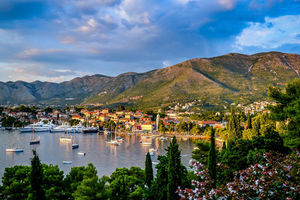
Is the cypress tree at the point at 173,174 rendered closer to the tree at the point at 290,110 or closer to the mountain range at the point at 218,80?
the tree at the point at 290,110

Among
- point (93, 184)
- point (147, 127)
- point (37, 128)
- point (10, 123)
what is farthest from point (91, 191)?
point (10, 123)

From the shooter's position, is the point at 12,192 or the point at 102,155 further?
the point at 102,155

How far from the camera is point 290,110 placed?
43.9 feet

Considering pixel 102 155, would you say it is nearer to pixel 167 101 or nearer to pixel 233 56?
pixel 167 101

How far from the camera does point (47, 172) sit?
14.9 meters

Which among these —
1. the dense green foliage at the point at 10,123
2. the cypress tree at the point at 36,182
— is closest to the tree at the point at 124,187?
the cypress tree at the point at 36,182

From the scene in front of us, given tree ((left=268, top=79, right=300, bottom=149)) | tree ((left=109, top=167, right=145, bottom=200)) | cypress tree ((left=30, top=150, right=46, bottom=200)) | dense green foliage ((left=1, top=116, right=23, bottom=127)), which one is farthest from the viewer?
dense green foliage ((left=1, top=116, right=23, bottom=127))

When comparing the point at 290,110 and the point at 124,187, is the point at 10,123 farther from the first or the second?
the point at 290,110

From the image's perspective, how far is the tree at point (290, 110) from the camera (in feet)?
41.1

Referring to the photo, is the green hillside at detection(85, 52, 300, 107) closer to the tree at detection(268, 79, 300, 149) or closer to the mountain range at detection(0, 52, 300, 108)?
the mountain range at detection(0, 52, 300, 108)

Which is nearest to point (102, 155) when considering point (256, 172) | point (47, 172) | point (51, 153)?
point (51, 153)

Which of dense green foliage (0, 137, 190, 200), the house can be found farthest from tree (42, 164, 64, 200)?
the house

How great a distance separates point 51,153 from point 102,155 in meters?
9.03

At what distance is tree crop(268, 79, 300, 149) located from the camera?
12.5 meters
